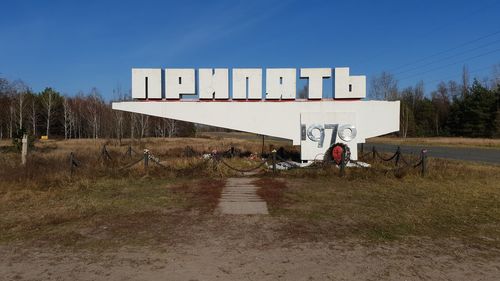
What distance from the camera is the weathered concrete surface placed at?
975 centimetres

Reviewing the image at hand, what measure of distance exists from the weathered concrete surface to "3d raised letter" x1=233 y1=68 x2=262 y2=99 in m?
4.77

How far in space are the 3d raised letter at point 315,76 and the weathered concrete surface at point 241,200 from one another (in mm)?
5772

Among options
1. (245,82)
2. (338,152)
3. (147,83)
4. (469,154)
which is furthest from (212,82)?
(469,154)

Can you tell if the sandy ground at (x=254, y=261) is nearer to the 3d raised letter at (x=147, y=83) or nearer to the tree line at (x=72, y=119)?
the 3d raised letter at (x=147, y=83)

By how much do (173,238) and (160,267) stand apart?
157 cm

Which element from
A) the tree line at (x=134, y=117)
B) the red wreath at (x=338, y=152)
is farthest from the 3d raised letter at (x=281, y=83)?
the tree line at (x=134, y=117)

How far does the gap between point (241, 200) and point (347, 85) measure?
9.10 m

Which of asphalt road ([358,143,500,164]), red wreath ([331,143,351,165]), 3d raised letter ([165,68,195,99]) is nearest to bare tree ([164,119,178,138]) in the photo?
asphalt road ([358,143,500,164])

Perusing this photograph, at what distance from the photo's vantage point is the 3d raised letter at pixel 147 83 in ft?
56.5

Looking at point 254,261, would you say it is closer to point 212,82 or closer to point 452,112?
point 212,82

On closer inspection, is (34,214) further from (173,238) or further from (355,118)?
(355,118)

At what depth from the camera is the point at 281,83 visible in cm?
1786

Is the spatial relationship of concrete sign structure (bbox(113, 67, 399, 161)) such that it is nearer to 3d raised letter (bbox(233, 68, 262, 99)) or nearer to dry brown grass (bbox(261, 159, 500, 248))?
3d raised letter (bbox(233, 68, 262, 99))

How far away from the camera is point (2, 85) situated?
33.1 meters
